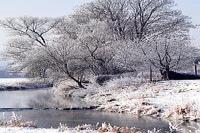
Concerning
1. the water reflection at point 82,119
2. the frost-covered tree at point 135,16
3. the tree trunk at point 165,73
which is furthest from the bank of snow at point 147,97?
the frost-covered tree at point 135,16

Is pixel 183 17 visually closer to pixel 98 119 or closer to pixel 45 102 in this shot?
pixel 45 102

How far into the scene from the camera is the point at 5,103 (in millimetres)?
31766

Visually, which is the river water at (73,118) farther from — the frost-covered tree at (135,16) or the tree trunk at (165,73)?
the frost-covered tree at (135,16)

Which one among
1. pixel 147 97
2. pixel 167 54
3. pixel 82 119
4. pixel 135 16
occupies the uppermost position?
pixel 135 16

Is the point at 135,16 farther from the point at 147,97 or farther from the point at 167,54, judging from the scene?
the point at 147,97

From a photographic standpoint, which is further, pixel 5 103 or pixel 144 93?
Result: pixel 5 103

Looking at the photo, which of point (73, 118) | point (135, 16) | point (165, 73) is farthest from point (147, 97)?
point (135, 16)

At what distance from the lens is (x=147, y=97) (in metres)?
26.8

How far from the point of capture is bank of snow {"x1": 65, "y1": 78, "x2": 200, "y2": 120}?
71.3 ft

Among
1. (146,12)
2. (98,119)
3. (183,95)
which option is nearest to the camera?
(98,119)

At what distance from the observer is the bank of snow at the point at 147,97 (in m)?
21.7

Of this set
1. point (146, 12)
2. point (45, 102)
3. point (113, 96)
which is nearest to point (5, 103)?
point (45, 102)

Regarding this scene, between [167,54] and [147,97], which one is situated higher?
[167,54]

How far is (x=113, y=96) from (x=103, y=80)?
6950 mm
